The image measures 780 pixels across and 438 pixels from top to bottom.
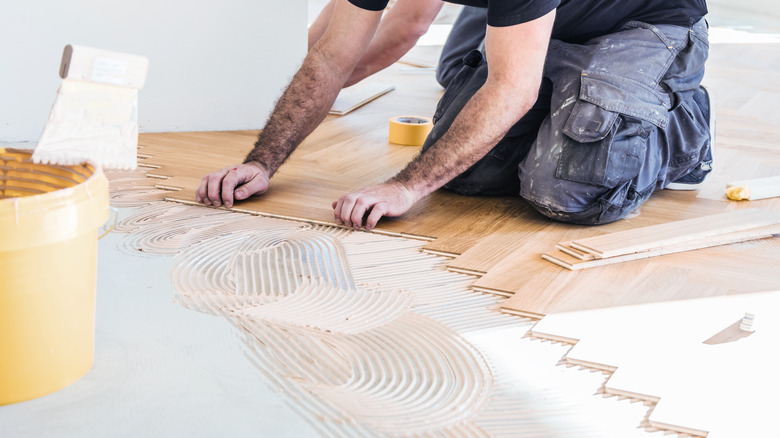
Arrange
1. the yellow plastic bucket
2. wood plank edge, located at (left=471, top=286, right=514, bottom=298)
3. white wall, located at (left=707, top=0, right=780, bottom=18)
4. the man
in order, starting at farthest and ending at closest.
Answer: white wall, located at (left=707, top=0, right=780, bottom=18) < the man < wood plank edge, located at (left=471, top=286, right=514, bottom=298) < the yellow plastic bucket

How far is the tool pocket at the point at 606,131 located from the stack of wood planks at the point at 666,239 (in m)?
0.20

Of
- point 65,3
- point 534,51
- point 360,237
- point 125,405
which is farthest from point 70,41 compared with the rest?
point 125,405

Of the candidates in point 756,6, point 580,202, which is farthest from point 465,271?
point 756,6

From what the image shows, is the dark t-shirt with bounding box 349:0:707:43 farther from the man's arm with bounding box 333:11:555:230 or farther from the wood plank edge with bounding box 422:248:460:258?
the wood plank edge with bounding box 422:248:460:258

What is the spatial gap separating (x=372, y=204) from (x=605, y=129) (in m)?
0.68

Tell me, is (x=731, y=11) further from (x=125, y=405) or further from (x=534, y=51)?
(x=125, y=405)

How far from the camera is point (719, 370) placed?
1416 millimetres

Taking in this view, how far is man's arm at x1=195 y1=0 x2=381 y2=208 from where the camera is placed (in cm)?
222

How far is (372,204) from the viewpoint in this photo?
2.01 meters

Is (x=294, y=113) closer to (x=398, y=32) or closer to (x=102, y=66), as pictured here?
(x=398, y=32)

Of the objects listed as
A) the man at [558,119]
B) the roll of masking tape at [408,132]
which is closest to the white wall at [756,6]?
the roll of masking tape at [408,132]

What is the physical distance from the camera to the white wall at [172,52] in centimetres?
262

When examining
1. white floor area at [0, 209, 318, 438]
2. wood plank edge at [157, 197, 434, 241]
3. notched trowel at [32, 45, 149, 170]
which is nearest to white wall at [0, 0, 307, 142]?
wood plank edge at [157, 197, 434, 241]

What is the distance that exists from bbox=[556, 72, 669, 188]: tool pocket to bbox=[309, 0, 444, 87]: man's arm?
0.96 m
